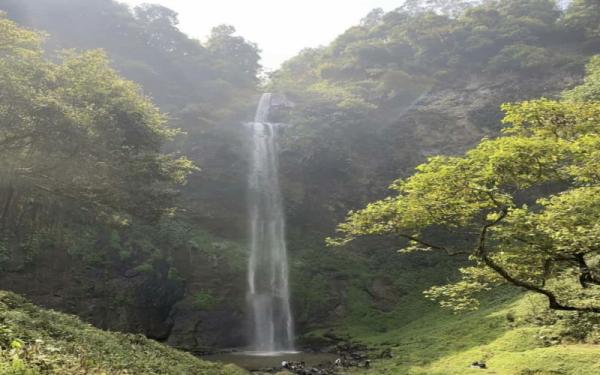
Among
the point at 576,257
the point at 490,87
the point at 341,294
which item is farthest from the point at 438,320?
the point at 490,87

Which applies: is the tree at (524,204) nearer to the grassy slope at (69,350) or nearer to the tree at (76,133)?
the grassy slope at (69,350)

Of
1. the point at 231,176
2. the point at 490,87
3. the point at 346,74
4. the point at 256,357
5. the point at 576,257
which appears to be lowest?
the point at 256,357

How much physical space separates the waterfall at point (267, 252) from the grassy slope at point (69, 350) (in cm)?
1181

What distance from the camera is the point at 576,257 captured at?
27.2 ft

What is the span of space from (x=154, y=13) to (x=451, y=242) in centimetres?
4029

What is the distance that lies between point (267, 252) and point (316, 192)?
699cm

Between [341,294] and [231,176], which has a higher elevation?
[231,176]

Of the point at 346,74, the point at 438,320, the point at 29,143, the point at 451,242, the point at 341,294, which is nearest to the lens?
the point at 29,143

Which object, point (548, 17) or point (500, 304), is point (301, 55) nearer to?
point (548, 17)

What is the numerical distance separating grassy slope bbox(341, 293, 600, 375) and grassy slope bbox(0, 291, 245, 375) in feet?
24.2

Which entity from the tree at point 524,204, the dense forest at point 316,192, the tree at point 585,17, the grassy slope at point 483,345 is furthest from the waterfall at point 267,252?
the tree at point 585,17

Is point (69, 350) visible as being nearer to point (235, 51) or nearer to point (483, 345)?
point (483, 345)

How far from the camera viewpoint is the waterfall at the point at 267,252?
1054 inches

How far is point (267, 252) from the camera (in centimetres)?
3141
